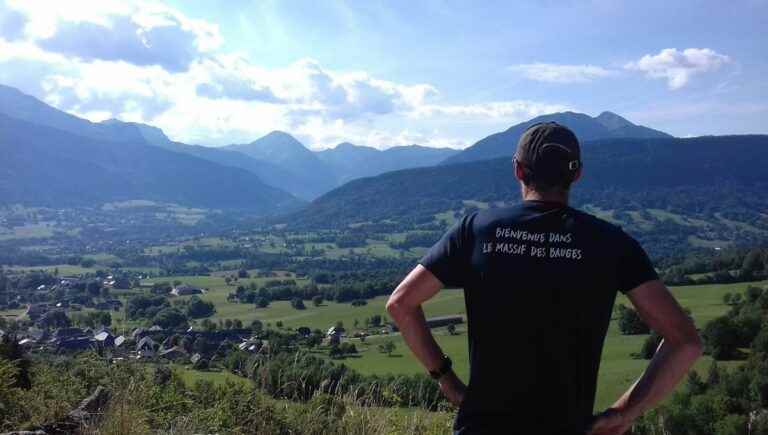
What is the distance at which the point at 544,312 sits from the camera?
7.97ft

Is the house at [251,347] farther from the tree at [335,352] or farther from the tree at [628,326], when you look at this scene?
the tree at [628,326]

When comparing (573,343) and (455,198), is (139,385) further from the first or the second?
(455,198)

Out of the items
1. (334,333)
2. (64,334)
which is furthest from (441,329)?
(64,334)

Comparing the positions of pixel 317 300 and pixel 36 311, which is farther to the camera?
pixel 317 300

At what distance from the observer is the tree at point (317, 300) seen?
5996 cm

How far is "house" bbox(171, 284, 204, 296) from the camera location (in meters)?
63.6

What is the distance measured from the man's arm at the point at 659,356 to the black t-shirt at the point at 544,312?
0.07m

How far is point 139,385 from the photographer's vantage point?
17.0 feet

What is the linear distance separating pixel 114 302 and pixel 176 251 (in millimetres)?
57590

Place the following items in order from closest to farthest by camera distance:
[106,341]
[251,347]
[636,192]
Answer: [106,341] < [251,347] < [636,192]

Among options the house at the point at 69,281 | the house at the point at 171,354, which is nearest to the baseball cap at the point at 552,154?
the house at the point at 171,354

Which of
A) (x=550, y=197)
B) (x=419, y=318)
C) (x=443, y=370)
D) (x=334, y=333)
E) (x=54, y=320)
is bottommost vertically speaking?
(x=334, y=333)

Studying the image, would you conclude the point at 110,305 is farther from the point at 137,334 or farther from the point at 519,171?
the point at 519,171

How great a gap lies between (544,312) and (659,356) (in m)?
0.54
